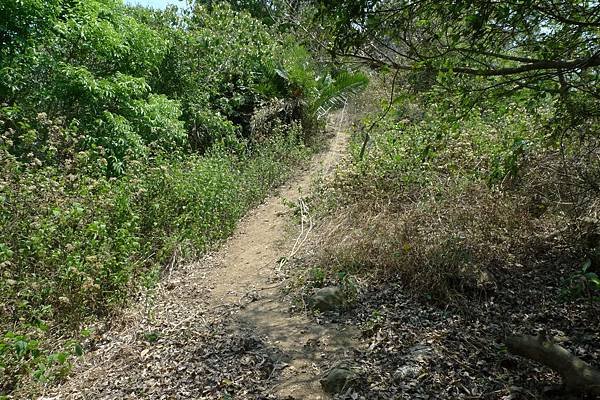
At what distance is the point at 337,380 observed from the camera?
139 inches

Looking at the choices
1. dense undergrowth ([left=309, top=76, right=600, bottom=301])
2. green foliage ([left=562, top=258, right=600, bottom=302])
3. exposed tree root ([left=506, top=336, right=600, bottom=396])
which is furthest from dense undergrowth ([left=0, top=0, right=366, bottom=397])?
green foliage ([left=562, top=258, right=600, bottom=302])

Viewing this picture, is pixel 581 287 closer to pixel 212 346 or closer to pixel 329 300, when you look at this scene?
pixel 329 300

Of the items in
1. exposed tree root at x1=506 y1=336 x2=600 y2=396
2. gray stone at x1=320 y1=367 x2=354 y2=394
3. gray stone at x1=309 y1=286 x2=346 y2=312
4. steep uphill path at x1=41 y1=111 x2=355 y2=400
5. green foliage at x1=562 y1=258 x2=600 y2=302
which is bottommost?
steep uphill path at x1=41 y1=111 x2=355 y2=400

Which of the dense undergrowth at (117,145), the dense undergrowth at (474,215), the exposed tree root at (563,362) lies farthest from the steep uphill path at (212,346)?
the exposed tree root at (563,362)

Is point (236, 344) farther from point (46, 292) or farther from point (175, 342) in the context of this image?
point (46, 292)

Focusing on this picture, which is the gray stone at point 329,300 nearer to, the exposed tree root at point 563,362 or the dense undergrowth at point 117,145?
the exposed tree root at point 563,362

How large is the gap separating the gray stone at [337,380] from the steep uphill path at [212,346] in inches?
2.9

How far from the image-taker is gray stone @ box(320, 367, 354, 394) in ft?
11.4

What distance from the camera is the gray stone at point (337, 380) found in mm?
3484

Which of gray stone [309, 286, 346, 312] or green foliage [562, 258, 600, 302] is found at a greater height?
green foliage [562, 258, 600, 302]

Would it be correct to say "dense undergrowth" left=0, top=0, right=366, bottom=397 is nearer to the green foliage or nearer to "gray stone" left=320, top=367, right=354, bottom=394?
"gray stone" left=320, top=367, right=354, bottom=394

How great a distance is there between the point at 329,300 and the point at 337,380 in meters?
1.20

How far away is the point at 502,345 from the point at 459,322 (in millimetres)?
456

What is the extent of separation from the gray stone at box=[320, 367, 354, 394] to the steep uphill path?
74 mm
